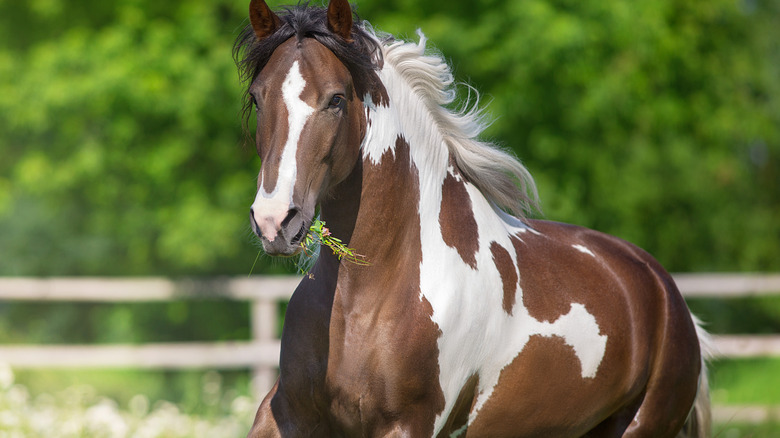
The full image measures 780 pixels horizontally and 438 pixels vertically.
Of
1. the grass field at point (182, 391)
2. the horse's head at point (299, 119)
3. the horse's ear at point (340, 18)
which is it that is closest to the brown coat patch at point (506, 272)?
the horse's head at point (299, 119)

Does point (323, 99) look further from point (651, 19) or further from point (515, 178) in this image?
point (651, 19)

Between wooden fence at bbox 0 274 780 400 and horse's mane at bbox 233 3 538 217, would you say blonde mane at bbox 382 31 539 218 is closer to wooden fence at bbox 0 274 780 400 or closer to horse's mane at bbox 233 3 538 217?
horse's mane at bbox 233 3 538 217

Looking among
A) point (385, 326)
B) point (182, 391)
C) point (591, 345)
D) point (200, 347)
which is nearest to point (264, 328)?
point (200, 347)

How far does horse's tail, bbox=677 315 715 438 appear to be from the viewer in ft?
14.9

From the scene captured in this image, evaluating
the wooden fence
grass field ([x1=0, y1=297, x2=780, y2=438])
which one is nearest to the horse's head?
grass field ([x1=0, y1=297, x2=780, y2=438])

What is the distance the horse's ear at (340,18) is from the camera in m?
3.00

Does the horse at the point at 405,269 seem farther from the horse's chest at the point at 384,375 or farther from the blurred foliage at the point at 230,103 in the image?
the blurred foliage at the point at 230,103

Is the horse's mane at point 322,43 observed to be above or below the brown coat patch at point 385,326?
above

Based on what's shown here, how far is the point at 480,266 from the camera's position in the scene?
132 inches

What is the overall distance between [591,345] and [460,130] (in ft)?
3.43

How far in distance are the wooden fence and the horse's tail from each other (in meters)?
4.35

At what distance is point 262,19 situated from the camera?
3.12 metres

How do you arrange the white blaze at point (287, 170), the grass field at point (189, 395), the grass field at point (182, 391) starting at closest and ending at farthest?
the white blaze at point (287, 170)
the grass field at point (182, 391)
the grass field at point (189, 395)

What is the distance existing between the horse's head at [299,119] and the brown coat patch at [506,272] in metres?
0.76
